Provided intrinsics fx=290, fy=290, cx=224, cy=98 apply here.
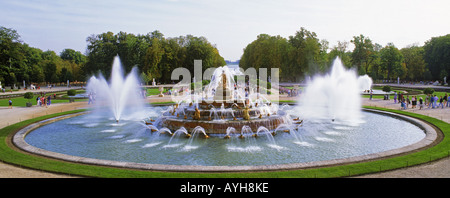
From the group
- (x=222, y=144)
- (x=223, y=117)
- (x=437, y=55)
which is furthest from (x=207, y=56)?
(x=222, y=144)

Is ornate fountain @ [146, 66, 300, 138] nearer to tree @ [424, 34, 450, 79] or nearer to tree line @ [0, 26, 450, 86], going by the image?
tree line @ [0, 26, 450, 86]

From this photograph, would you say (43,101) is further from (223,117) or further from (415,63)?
(415,63)

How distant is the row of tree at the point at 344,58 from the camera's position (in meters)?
71.6

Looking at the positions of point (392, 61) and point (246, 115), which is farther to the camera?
point (392, 61)

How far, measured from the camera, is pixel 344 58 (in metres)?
81.9

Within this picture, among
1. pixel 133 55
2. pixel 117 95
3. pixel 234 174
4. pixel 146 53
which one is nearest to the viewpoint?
pixel 234 174

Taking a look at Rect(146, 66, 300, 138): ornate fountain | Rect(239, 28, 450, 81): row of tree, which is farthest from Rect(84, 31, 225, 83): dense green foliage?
Rect(146, 66, 300, 138): ornate fountain

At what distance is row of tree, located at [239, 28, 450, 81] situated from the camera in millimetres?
71562

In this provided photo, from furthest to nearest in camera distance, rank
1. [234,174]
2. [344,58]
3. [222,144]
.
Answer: [344,58], [222,144], [234,174]

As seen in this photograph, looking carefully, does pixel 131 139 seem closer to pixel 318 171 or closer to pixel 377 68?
pixel 318 171

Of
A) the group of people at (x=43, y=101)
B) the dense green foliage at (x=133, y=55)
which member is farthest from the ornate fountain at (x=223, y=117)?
the dense green foliage at (x=133, y=55)

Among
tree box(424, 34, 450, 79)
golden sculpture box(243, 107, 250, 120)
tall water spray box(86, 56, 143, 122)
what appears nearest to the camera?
golden sculpture box(243, 107, 250, 120)

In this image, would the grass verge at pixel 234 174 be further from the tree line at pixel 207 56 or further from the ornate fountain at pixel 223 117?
the tree line at pixel 207 56
